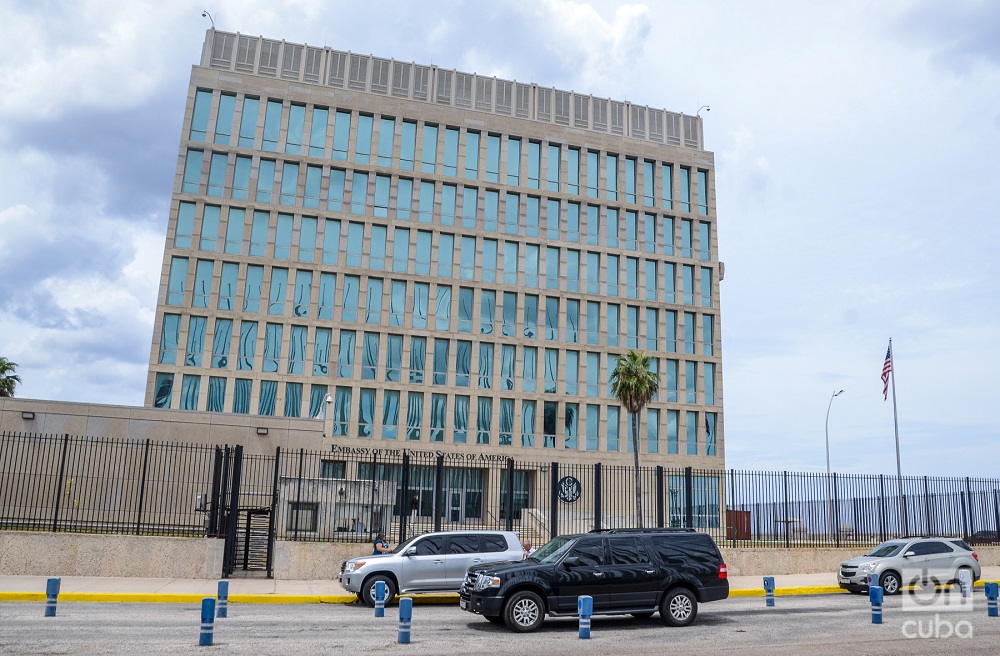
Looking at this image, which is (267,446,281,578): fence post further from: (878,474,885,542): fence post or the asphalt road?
(878,474,885,542): fence post

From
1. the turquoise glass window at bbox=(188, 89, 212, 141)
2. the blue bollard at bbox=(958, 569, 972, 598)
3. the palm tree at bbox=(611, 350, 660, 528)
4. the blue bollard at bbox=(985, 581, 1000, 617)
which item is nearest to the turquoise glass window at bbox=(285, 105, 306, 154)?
the turquoise glass window at bbox=(188, 89, 212, 141)

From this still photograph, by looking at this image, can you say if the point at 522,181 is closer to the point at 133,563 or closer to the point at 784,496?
the point at 784,496

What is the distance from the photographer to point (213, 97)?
177ft

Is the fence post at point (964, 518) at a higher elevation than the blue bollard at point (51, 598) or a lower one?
higher

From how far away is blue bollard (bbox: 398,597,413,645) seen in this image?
1267 centimetres

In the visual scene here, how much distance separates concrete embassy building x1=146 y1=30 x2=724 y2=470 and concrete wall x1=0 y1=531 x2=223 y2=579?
28100 millimetres

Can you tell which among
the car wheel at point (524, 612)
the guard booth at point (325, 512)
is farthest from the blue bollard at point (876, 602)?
the guard booth at point (325, 512)

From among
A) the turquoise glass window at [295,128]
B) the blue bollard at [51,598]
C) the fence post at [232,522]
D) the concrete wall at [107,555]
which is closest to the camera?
the blue bollard at [51,598]

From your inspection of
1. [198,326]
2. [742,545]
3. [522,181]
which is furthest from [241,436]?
[522,181]

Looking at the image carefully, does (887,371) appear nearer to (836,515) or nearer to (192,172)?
(836,515)

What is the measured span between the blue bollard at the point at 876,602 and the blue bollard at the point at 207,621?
11.4m

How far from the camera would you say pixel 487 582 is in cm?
1497

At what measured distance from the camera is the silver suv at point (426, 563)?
18844 mm

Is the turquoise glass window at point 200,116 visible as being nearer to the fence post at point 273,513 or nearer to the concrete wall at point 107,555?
the fence post at point 273,513
